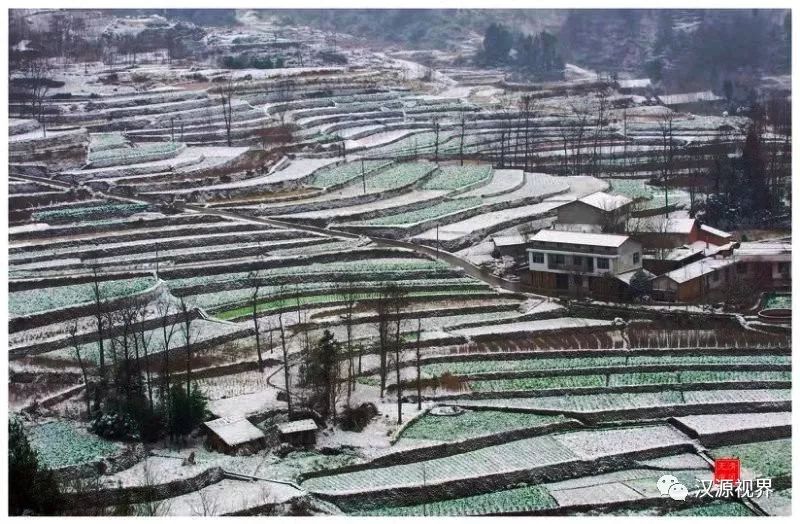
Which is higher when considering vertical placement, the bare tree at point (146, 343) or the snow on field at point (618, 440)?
the bare tree at point (146, 343)

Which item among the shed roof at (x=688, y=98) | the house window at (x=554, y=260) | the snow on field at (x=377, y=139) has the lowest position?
the house window at (x=554, y=260)

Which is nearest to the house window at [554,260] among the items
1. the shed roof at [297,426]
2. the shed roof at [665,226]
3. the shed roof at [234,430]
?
the shed roof at [665,226]

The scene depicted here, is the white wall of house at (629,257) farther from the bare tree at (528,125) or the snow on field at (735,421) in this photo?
the bare tree at (528,125)

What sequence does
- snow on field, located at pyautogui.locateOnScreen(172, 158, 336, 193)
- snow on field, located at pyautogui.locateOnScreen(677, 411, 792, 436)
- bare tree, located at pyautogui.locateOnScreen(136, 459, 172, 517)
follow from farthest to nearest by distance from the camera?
1. snow on field, located at pyautogui.locateOnScreen(172, 158, 336, 193)
2. snow on field, located at pyautogui.locateOnScreen(677, 411, 792, 436)
3. bare tree, located at pyautogui.locateOnScreen(136, 459, 172, 517)

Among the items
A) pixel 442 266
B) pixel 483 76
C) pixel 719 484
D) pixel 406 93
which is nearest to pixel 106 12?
pixel 483 76

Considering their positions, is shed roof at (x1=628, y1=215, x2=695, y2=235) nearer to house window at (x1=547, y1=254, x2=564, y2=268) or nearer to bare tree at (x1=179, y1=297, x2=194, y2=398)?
house window at (x1=547, y1=254, x2=564, y2=268)

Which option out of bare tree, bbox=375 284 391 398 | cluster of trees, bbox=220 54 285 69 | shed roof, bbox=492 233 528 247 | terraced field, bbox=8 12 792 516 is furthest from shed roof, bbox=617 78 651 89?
bare tree, bbox=375 284 391 398
